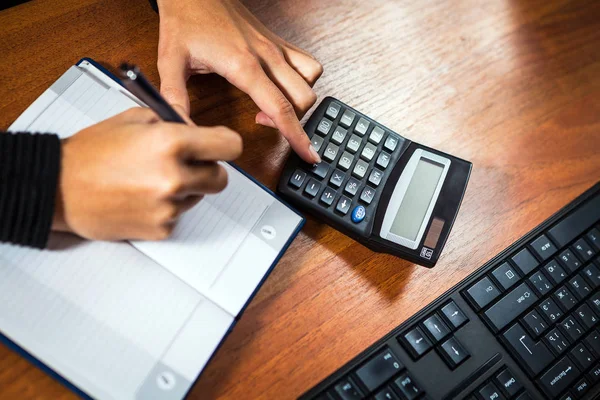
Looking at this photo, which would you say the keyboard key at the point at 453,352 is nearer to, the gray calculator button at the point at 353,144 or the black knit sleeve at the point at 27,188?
the gray calculator button at the point at 353,144

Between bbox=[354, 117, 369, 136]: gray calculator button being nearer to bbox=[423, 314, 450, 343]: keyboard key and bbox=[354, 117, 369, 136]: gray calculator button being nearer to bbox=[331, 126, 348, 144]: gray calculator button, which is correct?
bbox=[331, 126, 348, 144]: gray calculator button

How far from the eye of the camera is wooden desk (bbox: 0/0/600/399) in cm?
38


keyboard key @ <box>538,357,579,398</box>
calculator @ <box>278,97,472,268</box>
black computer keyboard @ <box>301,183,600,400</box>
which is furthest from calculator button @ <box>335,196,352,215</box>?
keyboard key @ <box>538,357,579,398</box>

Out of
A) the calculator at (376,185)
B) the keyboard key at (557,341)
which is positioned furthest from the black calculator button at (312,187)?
the keyboard key at (557,341)

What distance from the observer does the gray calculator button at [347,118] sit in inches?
17.1

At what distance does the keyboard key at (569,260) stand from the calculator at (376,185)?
112 mm

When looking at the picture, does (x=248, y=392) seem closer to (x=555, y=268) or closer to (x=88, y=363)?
(x=88, y=363)

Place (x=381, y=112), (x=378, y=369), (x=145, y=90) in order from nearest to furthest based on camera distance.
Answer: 1. (x=145, y=90)
2. (x=378, y=369)
3. (x=381, y=112)

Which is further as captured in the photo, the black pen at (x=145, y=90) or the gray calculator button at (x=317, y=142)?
the gray calculator button at (x=317, y=142)

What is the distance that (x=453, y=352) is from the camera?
0.39m

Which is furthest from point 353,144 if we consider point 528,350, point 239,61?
point 528,350

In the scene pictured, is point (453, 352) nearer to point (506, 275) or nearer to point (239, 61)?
point (506, 275)

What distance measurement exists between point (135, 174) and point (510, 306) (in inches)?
12.7

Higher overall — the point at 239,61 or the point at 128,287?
the point at 239,61
